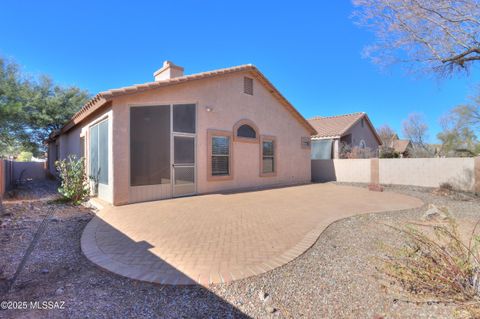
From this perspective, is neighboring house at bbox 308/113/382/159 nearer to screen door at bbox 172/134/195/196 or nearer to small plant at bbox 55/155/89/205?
screen door at bbox 172/134/195/196

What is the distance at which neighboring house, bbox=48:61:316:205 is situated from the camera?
7.91 m

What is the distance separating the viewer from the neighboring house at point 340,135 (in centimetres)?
2103

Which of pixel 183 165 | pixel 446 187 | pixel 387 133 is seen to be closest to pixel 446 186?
pixel 446 187

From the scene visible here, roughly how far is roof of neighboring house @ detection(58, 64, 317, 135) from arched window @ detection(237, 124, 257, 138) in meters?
2.61

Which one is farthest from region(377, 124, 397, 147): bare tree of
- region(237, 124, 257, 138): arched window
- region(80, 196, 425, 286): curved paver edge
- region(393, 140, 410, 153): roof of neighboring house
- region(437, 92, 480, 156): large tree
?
region(80, 196, 425, 286): curved paver edge

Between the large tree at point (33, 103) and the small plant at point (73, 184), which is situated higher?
the large tree at point (33, 103)

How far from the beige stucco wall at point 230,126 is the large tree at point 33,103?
12.0m

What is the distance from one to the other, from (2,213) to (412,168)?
59.7 ft

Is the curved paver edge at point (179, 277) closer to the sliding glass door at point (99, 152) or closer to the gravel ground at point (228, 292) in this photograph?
the gravel ground at point (228, 292)

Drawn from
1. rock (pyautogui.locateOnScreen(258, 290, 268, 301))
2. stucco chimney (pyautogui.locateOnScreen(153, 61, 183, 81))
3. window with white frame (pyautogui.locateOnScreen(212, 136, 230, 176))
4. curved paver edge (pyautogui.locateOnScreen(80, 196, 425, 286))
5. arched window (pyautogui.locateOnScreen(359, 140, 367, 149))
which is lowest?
rock (pyautogui.locateOnScreen(258, 290, 268, 301))

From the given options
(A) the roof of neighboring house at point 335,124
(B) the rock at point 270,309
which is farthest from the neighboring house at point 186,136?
(A) the roof of neighboring house at point 335,124

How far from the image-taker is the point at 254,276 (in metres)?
3.37

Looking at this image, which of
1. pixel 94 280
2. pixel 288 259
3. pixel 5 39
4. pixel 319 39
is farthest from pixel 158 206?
pixel 5 39

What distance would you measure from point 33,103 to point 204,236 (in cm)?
1925
